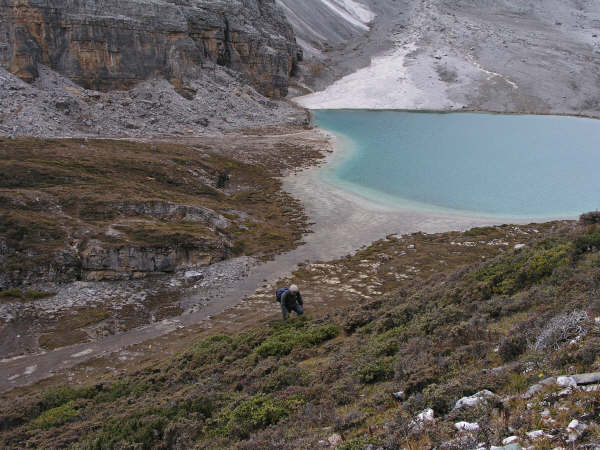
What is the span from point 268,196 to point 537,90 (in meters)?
75.3

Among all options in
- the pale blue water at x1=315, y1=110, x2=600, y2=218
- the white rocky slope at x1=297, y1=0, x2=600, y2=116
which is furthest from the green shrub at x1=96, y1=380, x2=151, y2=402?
the white rocky slope at x1=297, y1=0, x2=600, y2=116

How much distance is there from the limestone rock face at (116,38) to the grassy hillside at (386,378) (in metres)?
49.8

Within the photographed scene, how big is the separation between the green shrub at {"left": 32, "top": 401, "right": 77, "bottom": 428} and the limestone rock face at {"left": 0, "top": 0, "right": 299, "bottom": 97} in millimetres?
48843

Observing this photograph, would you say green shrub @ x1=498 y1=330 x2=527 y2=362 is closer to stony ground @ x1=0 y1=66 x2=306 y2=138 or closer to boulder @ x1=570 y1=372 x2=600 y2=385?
boulder @ x1=570 y1=372 x2=600 y2=385

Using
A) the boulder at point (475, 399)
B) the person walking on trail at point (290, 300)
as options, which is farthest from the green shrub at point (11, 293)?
the boulder at point (475, 399)

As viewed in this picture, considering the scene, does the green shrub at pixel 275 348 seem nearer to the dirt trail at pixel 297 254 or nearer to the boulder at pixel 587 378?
the dirt trail at pixel 297 254

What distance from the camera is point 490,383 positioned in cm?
512

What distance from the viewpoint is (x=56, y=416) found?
962 centimetres

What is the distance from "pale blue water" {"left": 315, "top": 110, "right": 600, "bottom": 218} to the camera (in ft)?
107

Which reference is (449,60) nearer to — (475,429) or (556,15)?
(556,15)

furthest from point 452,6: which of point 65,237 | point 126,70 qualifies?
point 65,237

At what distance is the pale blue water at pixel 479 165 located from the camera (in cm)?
3256

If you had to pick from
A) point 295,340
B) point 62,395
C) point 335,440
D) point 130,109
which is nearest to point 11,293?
point 62,395

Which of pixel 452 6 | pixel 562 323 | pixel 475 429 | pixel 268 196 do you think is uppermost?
pixel 452 6
